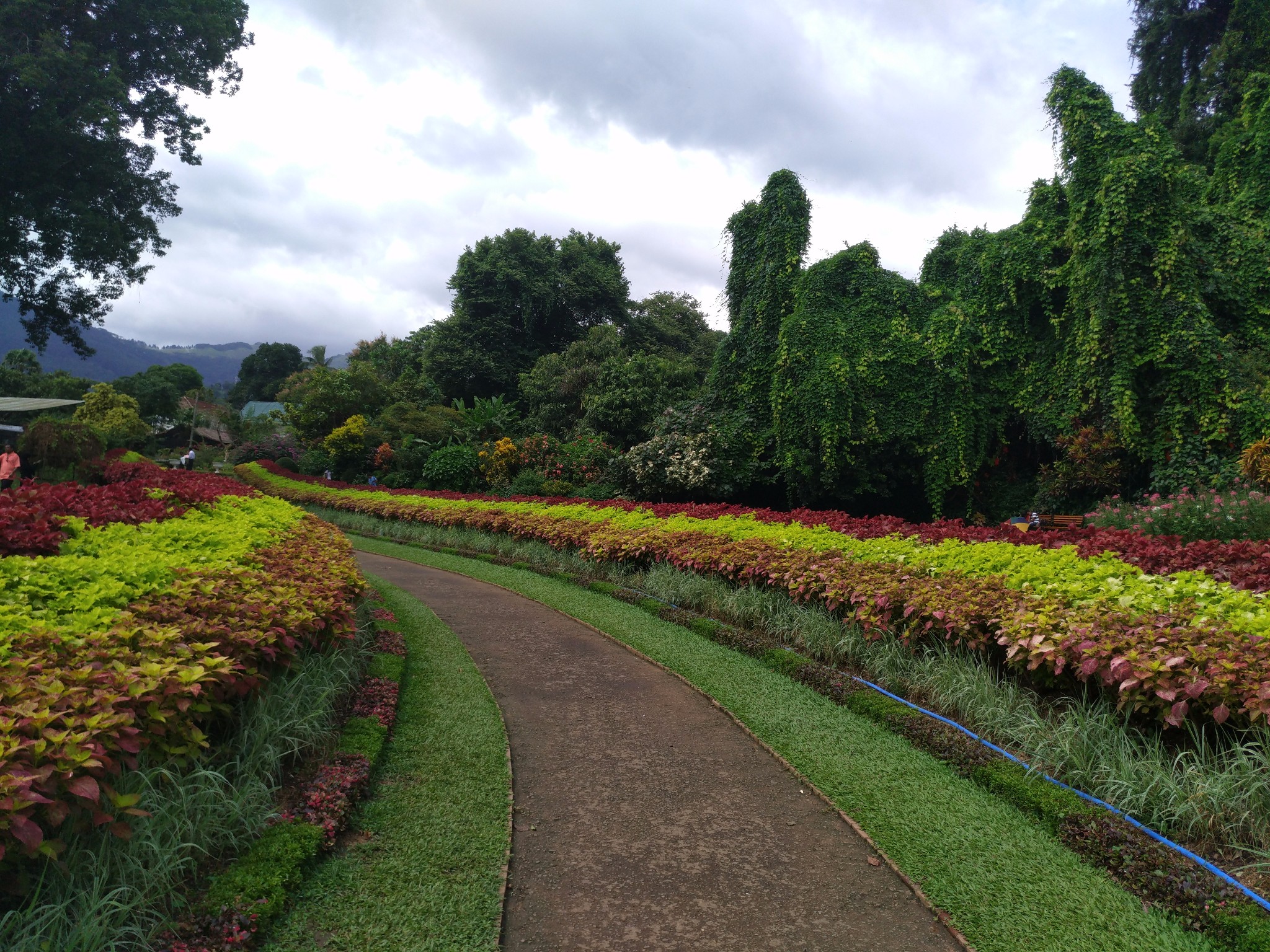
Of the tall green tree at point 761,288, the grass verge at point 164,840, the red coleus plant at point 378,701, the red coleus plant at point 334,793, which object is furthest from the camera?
the tall green tree at point 761,288

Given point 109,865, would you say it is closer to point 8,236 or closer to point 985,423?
point 985,423

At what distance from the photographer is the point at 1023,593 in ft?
16.7

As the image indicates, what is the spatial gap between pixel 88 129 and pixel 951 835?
905 inches

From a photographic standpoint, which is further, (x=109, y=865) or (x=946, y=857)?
(x=946, y=857)

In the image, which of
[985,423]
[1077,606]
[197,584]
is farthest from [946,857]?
[985,423]

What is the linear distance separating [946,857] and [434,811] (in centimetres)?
240

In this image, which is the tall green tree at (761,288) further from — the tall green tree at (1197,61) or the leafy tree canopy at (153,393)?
the leafy tree canopy at (153,393)

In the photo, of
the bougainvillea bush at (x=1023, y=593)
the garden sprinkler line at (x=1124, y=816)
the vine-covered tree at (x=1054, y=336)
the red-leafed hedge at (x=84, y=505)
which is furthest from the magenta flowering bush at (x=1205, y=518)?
the red-leafed hedge at (x=84, y=505)

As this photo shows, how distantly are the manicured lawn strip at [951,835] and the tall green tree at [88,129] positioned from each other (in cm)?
1999

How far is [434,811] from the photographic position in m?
3.57

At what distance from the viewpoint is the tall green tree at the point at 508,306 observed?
34000 millimetres

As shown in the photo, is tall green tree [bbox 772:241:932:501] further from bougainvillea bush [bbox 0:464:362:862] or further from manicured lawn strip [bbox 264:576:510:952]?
manicured lawn strip [bbox 264:576:510:952]

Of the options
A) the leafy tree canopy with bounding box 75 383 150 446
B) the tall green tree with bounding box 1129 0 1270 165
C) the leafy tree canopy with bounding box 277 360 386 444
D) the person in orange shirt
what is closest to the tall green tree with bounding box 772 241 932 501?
the tall green tree with bounding box 1129 0 1270 165

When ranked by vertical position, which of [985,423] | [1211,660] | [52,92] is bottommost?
[1211,660]
